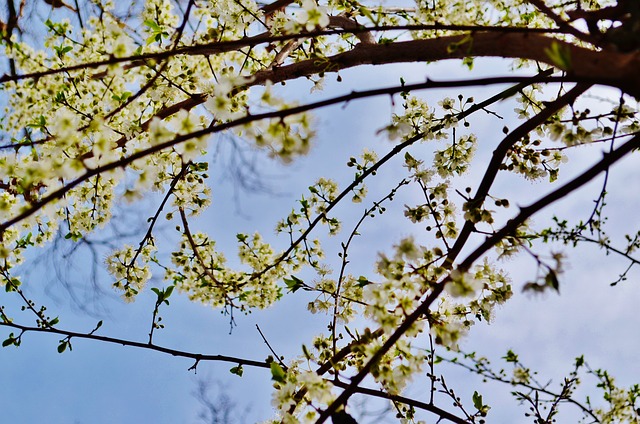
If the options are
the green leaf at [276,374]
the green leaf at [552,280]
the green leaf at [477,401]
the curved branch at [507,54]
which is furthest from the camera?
the green leaf at [477,401]

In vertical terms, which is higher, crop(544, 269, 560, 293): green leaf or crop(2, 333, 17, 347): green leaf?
crop(2, 333, 17, 347): green leaf

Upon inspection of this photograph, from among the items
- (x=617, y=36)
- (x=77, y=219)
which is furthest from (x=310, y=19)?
(x=77, y=219)

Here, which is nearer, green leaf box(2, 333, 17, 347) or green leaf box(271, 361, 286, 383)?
green leaf box(271, 361, 286, 383)

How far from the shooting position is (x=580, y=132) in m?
2.75

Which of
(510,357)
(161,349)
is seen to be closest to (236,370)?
(161,349)

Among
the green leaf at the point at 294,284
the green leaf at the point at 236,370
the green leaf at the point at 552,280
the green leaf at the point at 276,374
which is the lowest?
→ the green leaf at the point at 276,374

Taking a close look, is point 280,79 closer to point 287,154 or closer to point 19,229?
point 287,154

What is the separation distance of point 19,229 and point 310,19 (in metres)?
4.47

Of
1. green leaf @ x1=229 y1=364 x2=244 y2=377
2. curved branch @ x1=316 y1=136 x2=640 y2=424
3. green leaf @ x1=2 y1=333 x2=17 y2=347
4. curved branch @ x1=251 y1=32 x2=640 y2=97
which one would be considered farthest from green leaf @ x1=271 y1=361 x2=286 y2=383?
green leaf @ x1=2 y1=333 x2=17 y2=347

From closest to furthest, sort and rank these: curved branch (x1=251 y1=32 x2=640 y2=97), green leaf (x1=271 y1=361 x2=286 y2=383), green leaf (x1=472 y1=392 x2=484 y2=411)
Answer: curved branch (x1=251 y1=32 x2=640 y2=97) → green leaf (x1=271 y1=361 x2=286 y2=383) → green leaf (x1=472 y1=392 x2=484 y2=411)

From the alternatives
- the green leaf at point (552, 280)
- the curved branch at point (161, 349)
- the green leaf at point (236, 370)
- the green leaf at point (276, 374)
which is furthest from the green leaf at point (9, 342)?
the green leaf at point (552, 280)

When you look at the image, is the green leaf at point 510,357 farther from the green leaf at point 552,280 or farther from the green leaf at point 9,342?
the green leaf at point 9,342

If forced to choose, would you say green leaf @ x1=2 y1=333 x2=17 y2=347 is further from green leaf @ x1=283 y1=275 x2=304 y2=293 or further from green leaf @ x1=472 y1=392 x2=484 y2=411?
green leaf @ x1=472 y1=392 x2=484 y2=411

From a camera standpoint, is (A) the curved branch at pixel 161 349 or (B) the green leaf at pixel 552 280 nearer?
(B) the green leaf at pixel 552 280
